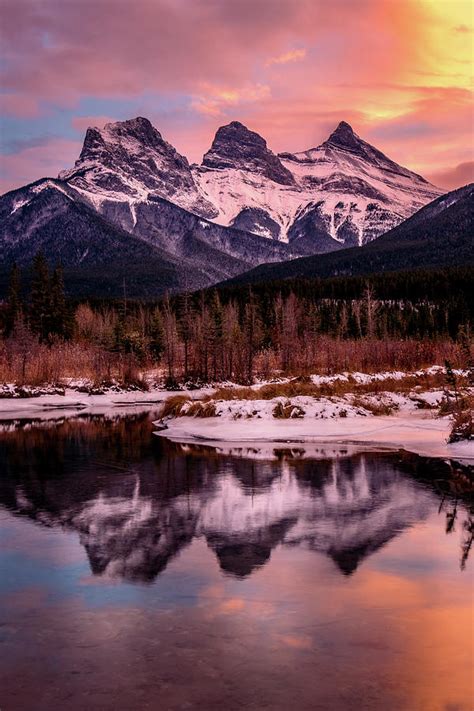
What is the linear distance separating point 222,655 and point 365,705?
1927 millimetres

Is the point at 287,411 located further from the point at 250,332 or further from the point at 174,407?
the point at 250,332

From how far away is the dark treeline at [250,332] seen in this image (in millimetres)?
68113

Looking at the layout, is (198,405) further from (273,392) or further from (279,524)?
(279,524)

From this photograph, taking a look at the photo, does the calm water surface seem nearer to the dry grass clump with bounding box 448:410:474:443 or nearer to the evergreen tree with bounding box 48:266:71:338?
the dry grass clump with bounding box 448:410:474:443

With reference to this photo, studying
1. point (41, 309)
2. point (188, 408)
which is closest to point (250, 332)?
point (188, 408)

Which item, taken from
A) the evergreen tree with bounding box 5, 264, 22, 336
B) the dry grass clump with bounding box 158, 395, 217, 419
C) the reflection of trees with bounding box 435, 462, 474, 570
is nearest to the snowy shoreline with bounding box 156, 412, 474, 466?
the dry grass clump with bounding box 158, 395, 217, 419

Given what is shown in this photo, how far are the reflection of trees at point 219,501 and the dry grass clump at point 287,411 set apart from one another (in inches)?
265

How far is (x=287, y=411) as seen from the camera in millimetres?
33375

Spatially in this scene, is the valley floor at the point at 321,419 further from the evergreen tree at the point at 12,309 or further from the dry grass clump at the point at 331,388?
the evergreen tree at the point at 12,309

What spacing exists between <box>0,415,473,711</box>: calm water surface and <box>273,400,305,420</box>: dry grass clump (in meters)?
11.9

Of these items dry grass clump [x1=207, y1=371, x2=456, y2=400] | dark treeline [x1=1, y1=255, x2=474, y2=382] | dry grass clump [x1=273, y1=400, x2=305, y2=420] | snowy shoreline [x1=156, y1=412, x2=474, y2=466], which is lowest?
snowy shoreline [x1=156, y1=412, x2=474, y2=466]

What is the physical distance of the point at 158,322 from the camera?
341 ft

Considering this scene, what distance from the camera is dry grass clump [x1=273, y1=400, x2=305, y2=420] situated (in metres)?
33.0

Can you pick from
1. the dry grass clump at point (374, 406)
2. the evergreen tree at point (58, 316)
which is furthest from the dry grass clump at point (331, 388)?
the evergreen tree at point (58, 316)
